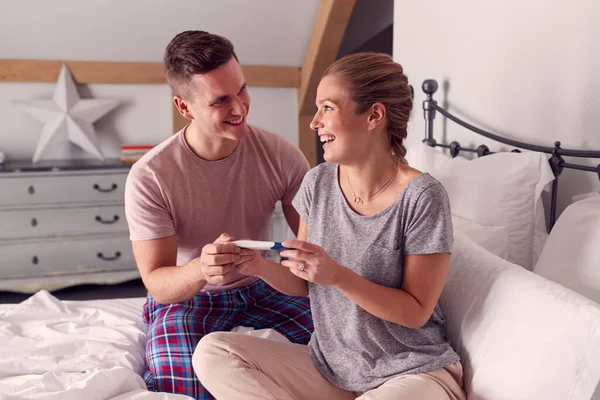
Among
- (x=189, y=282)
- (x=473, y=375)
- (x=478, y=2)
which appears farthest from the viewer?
(x=478, y=2)

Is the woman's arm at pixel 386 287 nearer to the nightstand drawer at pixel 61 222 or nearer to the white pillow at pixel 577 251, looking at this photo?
the white pillow at pixel 577 251

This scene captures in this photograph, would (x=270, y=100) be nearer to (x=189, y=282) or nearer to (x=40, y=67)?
(x=40, y=67)

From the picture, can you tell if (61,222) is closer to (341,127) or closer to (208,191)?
(208,191)

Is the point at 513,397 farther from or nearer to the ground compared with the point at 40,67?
nearer to the ground

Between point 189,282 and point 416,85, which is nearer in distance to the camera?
point 189,282

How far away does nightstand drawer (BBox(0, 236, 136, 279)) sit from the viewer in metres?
3.35

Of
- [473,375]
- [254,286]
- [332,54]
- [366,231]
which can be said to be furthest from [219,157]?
[332,54]

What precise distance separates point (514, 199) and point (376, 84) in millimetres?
595

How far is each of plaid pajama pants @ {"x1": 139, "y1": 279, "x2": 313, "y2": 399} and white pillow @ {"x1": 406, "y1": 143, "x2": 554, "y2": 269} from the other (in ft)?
1.96

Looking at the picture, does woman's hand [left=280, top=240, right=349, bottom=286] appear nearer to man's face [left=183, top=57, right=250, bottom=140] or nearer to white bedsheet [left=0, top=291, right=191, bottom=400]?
white bedsheet [left=0, top=291, right=191, bottom=400]

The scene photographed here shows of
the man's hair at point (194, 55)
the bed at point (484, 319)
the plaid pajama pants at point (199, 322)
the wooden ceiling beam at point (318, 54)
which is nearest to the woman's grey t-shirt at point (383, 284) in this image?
the bed at point (484, 319)

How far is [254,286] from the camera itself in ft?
6.09

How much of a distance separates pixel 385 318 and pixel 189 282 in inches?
23.5

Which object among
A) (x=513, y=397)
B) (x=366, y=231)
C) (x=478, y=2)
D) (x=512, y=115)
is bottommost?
(x=513, y=397)
